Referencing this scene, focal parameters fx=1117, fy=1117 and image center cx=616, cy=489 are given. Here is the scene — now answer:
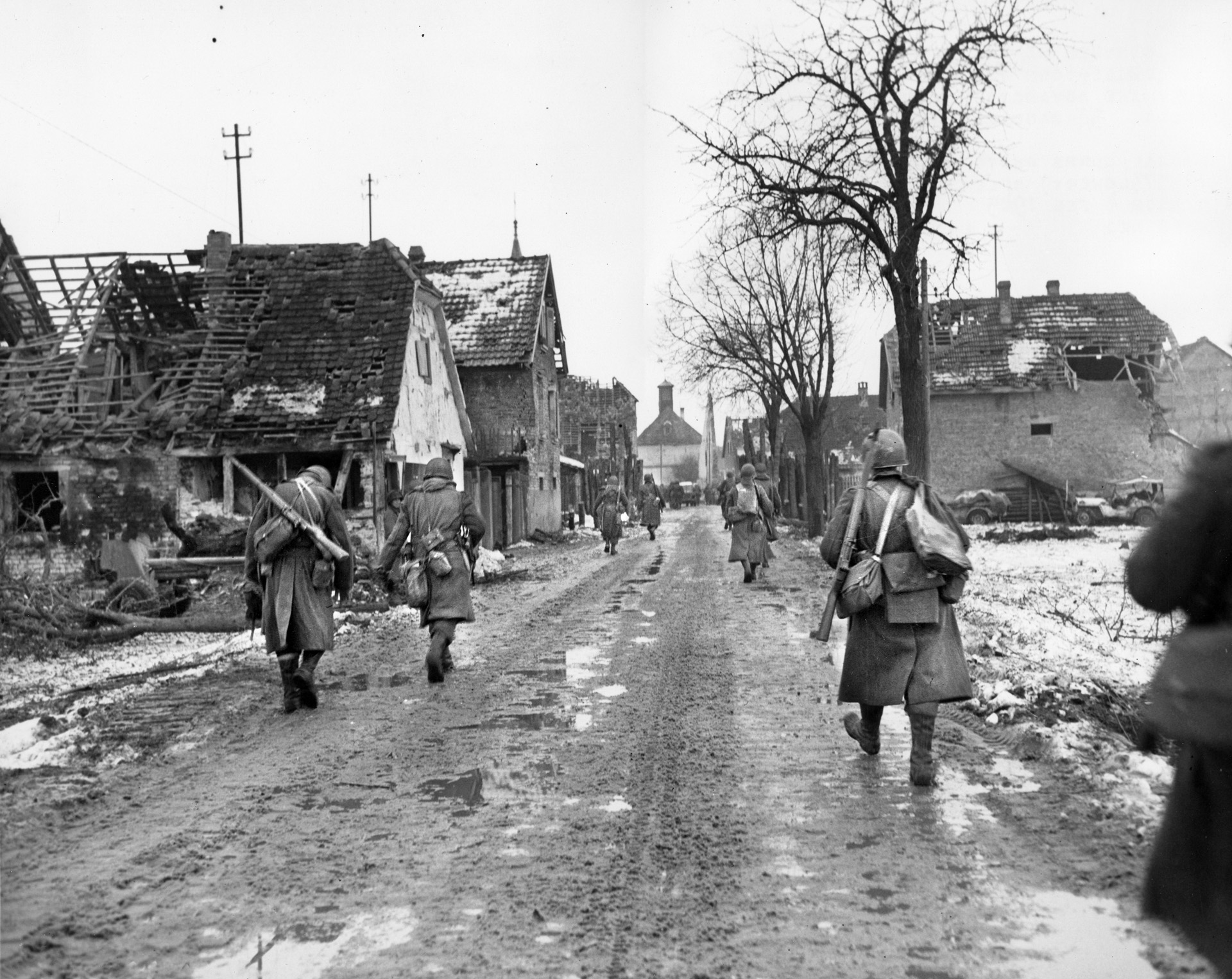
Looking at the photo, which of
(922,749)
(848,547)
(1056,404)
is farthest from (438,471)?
(1056,404)

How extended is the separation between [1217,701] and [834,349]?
108 ft

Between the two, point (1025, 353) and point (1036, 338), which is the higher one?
point (1036, 338)

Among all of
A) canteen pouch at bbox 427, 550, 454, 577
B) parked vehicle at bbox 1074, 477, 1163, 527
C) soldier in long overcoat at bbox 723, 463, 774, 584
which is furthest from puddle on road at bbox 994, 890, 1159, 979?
parked vehicle at bbox 1074, 477, 1163, 527

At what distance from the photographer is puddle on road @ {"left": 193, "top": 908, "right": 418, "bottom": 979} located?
356 cm

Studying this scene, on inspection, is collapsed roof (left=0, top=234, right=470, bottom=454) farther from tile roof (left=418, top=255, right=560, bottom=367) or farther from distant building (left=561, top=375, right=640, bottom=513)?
distant building (left=561, top=375, right=640, bottom=513)

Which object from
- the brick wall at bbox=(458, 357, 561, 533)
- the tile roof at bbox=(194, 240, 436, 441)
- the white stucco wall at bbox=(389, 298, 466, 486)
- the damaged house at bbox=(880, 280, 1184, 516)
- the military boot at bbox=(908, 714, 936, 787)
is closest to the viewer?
the military boot at bbox=(908, 714, 936, 787)

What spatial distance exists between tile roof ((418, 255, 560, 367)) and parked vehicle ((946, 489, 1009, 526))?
15.6m

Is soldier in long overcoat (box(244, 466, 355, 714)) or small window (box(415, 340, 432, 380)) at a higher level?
small window (box(415, 340, 432, 380))

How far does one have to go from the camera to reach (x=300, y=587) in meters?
8.04

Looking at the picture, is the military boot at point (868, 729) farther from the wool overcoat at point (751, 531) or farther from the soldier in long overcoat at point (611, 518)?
the soldier in long overcoat at point (611, 518)

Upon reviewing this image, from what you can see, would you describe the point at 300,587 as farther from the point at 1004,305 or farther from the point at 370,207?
the point at 370,207

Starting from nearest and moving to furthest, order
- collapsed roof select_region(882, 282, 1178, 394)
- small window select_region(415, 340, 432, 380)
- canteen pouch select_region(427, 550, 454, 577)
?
canteen pouch select_region(427, 550, 454, 577) < small window select_region(415, 340, 432, 380) < collapsed roof select_region(882, 282, 1178, 394)

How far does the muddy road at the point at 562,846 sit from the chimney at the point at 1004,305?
131 ft

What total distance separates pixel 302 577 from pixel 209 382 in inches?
643
